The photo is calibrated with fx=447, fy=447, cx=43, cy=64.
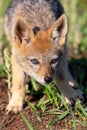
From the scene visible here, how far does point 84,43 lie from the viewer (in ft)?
30.8

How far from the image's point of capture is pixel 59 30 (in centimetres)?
621

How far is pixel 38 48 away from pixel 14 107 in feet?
2.95

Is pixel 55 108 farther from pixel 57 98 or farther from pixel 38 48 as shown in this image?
pixel 38 48

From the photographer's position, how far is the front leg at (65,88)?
254 inches

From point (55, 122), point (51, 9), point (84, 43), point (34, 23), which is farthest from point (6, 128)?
point (84, 43)

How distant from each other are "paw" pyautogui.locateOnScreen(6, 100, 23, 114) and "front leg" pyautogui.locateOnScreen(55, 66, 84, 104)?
664 millimetres

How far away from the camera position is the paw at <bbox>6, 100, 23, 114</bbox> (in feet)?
20.1

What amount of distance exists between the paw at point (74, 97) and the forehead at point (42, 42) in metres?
0.82

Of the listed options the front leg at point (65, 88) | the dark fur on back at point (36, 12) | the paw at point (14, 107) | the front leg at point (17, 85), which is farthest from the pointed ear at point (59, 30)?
the paw at point (14, 107)

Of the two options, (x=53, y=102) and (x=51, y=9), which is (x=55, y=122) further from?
(x=51, y=9)

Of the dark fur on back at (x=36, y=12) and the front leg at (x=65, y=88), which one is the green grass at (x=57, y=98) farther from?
the dark fur on back at (x=36, y=12)

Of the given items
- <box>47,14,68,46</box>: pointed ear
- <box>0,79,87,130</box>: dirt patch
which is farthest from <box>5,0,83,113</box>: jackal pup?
<box>0,79,87,130</box>: dirt patch

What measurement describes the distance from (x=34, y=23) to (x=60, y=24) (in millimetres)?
438

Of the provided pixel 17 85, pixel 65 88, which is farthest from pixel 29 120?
pixel 65 88
